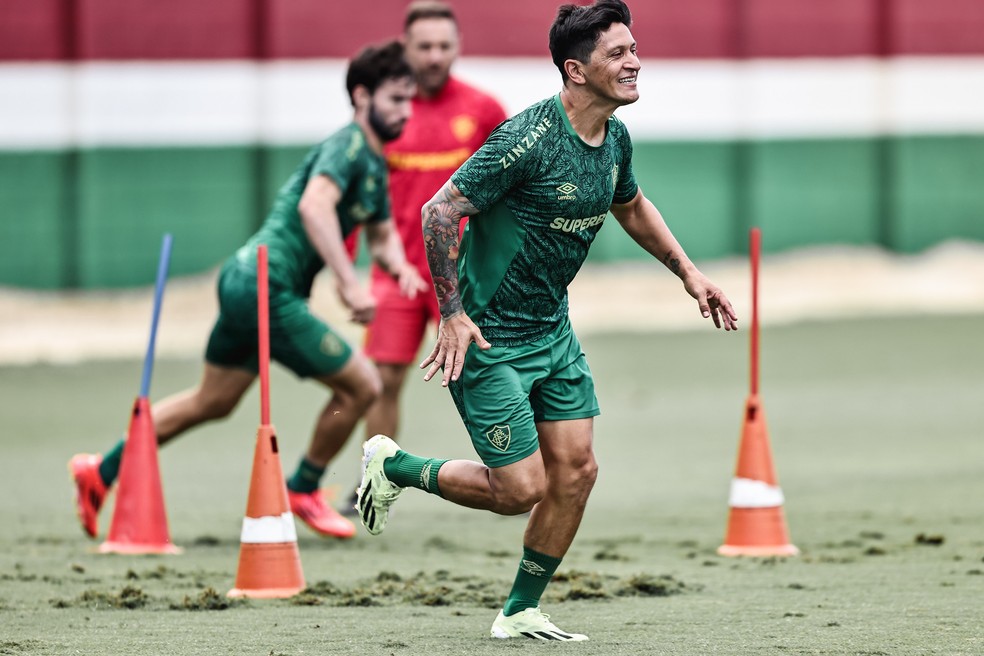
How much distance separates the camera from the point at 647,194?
2095 cm

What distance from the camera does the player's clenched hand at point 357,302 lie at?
8.01m

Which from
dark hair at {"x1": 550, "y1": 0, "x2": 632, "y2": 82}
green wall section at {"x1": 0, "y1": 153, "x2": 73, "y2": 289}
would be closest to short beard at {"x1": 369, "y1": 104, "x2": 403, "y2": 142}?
dark hair at {"x1": 550, "y1": 0, "x2": 632, "y2": 82}

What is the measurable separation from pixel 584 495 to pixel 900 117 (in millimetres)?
17006

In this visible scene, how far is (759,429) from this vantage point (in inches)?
304

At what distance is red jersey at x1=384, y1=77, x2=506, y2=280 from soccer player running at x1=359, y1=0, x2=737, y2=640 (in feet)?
12.1

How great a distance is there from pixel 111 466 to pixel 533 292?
320 cm

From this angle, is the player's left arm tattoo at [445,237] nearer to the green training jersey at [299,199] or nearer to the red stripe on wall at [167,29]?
the green training jersey at [299,199]

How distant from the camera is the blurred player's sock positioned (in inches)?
317

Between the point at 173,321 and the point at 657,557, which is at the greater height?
the point at 173,321

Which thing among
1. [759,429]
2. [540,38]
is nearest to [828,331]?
[540,38]

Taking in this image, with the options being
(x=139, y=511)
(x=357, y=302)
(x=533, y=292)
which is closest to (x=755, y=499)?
(x=357, y=302)

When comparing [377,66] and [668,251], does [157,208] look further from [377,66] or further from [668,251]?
[668,251]

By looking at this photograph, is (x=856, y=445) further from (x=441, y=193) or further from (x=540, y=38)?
(x=540, y=38)

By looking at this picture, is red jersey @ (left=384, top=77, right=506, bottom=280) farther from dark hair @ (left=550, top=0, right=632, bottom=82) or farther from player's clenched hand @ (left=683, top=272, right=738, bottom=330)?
dark hair @ (left=550, top=0, right=632, bottom=82)
